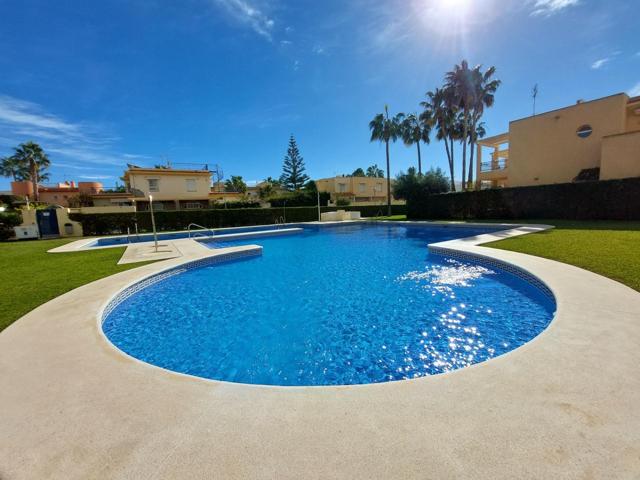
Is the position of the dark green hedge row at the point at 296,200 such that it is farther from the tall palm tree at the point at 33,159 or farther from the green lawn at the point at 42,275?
the tall palm tree at the point at 33,159

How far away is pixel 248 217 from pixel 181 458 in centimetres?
2399

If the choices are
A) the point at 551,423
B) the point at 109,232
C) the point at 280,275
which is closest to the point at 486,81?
the point at 280,275

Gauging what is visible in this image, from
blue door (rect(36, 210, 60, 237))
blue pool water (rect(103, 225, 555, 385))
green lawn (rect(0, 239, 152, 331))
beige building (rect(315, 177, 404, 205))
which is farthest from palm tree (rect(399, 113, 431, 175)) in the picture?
blue door (rect(36, 210, 60, 237))

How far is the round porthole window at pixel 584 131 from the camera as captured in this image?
17.8 meters

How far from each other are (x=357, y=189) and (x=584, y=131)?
33.1 m

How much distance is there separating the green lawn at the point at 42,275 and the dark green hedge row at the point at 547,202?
2192 centimetres

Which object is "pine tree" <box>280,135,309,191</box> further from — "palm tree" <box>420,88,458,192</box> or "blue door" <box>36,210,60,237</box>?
"blue door" <box>36,210,60,237</box>

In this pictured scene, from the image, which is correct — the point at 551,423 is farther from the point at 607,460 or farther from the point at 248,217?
the point at 248,217

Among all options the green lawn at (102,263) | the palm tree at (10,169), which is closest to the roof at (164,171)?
the green lawn at (102,263)

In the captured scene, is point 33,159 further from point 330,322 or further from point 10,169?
point 330,322

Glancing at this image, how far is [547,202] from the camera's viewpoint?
17.3m

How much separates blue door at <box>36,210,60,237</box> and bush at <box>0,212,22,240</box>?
1.04 m

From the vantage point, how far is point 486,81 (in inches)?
955

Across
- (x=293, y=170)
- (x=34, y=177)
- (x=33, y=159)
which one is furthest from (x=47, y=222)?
(x=293, y=170)
